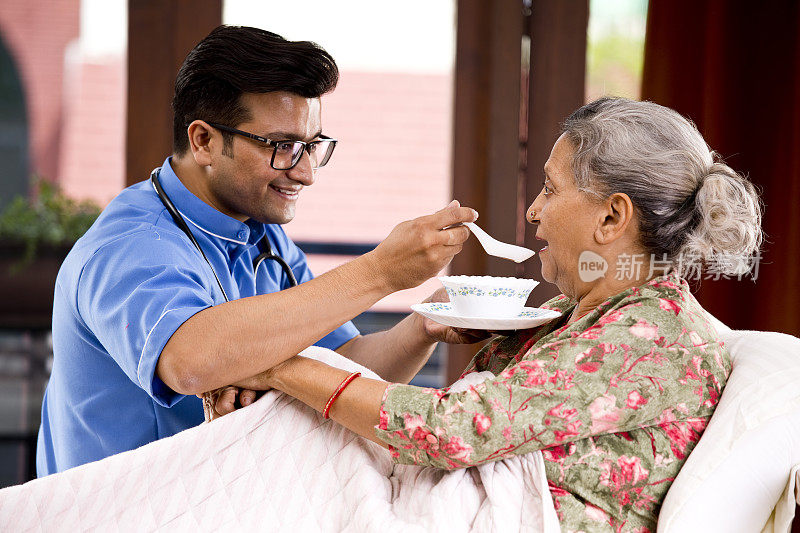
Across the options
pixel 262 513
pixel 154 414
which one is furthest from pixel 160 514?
pixel 154 414

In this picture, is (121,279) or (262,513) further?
(121,279)

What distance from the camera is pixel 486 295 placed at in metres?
1.43

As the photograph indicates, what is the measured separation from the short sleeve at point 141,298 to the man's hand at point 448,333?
1.79 feet

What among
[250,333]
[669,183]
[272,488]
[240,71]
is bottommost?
[272,488]

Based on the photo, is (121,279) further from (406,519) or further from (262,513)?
(406,519)

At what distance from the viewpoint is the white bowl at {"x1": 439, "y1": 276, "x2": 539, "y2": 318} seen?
1.43 m

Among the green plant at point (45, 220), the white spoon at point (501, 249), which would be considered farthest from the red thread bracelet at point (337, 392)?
the green plant at point (45, 220)

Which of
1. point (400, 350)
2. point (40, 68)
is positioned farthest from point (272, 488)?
point (40, 68)

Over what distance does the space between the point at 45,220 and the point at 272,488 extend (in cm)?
241

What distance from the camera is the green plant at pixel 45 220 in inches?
127

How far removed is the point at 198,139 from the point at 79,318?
1.63ft

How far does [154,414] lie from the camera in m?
1.62

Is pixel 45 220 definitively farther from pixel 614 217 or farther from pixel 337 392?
pixel 614 217

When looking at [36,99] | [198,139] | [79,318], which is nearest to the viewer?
[79,318]
